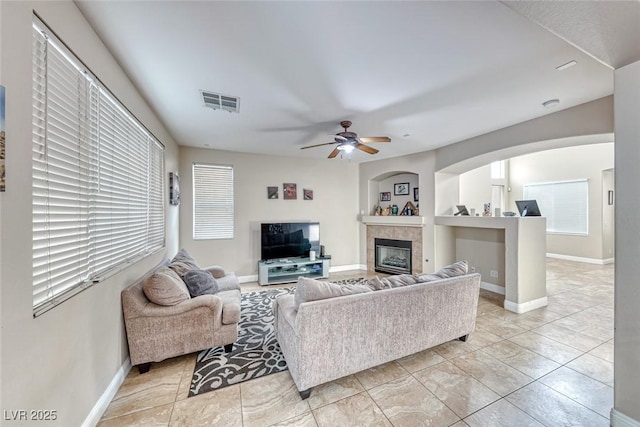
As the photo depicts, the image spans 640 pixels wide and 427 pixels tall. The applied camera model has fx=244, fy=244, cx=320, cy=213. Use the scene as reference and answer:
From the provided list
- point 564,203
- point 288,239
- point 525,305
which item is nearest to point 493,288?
point 525,305

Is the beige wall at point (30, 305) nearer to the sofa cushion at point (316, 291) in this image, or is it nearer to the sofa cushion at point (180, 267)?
the sofa cushion at point (180, 267)

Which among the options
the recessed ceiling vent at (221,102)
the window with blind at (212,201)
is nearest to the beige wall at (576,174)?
the recessed ceiling vent at (221,102)

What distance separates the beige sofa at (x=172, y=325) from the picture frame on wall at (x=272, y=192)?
3.12 meters

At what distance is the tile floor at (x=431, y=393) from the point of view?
5.74ft

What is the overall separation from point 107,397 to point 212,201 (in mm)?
3545

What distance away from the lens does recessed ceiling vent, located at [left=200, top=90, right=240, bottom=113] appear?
8.65 ft

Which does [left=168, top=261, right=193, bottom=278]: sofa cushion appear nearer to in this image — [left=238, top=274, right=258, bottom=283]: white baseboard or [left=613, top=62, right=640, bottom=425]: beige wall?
[left=238, top=274, right=258, bottom=283]: white baseboard

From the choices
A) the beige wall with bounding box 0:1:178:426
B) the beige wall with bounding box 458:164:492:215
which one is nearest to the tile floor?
the beige wall with bounding box 0:1:178:426

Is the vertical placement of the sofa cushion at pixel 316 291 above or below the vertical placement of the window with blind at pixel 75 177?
below

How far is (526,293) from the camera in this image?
361 centimetres

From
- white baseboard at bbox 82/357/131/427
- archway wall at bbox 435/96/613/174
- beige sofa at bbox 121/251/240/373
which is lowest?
white baseboard at bbox 82/357/131/427

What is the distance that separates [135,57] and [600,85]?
4.37 m

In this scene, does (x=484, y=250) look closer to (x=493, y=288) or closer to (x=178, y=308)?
(x=493, y=288)

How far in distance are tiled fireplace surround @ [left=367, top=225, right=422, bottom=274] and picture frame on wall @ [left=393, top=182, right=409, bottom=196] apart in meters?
0.92
